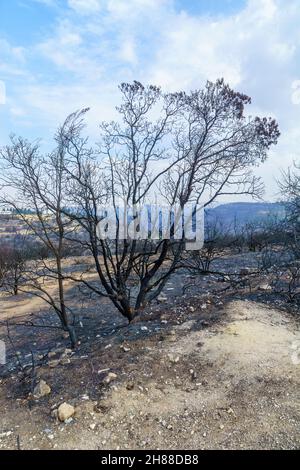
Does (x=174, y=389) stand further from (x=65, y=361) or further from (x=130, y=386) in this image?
(x=65, y=361)

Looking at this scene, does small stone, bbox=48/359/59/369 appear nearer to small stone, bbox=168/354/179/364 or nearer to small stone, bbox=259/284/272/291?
small stone, bbox=168/354/179/364

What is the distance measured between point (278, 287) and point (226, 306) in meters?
1.91

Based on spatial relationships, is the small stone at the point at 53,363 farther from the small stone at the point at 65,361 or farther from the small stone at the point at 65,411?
the small stone at the point at 65,411

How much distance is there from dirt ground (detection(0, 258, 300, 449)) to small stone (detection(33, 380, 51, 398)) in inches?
2.3

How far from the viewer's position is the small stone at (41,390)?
4228 mm

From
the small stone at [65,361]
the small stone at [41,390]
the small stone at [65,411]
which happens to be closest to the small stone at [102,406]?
the small stone at [65,411]

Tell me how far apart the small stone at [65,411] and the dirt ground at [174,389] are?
55mm

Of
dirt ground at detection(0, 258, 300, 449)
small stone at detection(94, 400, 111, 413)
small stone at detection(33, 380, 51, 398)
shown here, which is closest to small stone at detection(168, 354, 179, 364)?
dirt ground at detection(0, 258, 300, 449)

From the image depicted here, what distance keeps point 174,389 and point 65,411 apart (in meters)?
1.19

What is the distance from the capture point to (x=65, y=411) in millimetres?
3699

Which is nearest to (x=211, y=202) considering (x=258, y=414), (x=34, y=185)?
(x=34, y=185)
